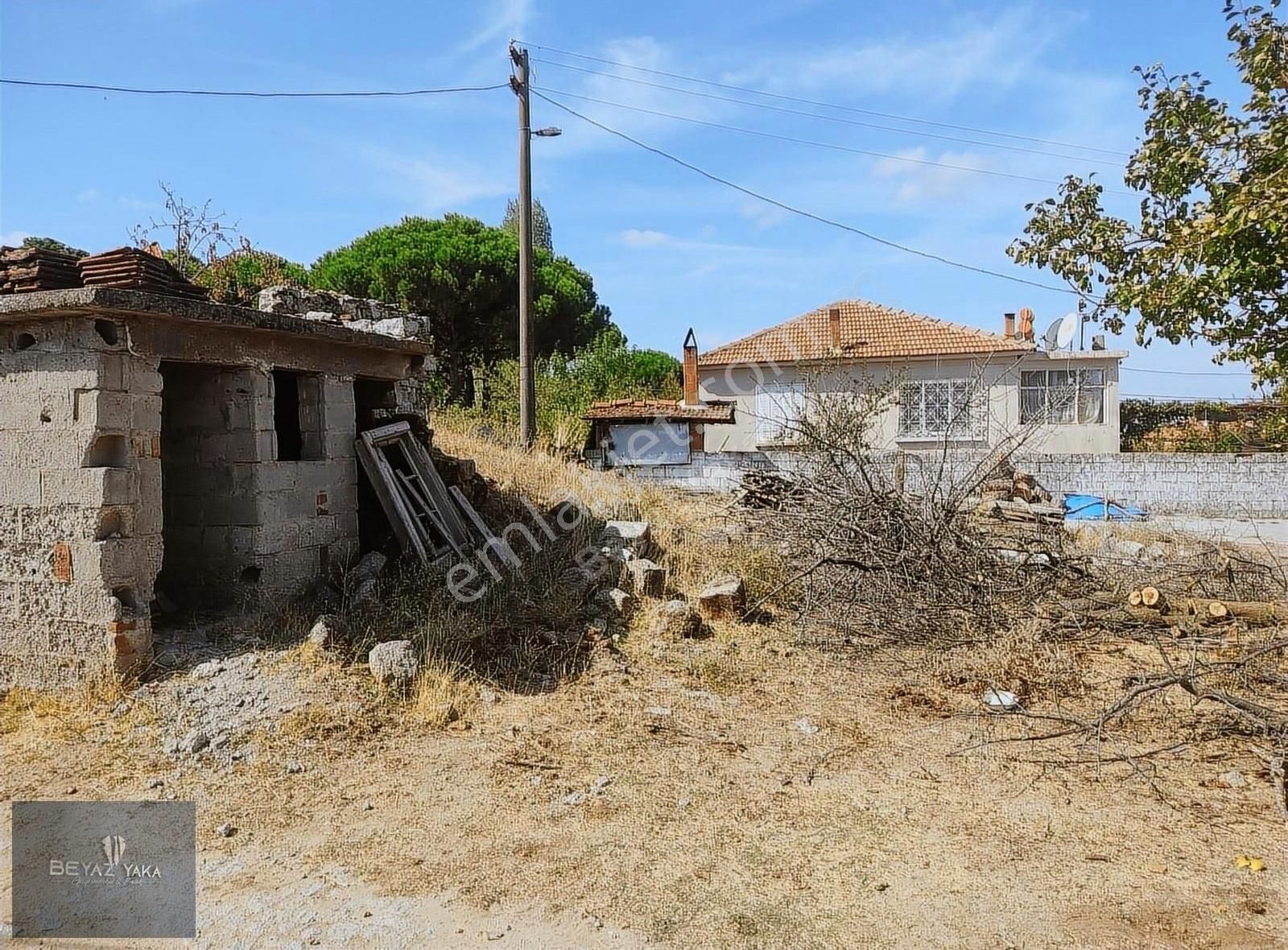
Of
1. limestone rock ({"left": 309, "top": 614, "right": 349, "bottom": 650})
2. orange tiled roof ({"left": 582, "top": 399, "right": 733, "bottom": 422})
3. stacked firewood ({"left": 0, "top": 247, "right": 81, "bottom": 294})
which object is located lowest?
limestone rock ({"left": 309, "top": 614, "right": 349, "bottom": 650})

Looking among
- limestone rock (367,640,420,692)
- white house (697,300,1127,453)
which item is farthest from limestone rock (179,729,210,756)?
white house (697,300,1127,453)

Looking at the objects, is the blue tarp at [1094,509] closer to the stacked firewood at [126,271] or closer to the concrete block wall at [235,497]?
the concrete block wall at [235,497]

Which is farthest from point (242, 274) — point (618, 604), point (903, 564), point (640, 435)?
point (903, 564)

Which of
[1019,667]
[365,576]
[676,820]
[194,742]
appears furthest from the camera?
[365,576]

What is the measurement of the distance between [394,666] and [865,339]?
1672cm

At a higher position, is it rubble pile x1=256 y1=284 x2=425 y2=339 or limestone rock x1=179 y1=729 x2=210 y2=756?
rubble pile x1=256 y1=284 x2=425 y2=339

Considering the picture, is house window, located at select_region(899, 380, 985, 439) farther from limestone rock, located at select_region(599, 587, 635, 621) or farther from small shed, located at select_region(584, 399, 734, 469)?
limestone rock, located at select_region(599, 587, 635, 621)

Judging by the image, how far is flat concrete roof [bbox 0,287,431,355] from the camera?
17.3 feet

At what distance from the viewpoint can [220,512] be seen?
6812mm

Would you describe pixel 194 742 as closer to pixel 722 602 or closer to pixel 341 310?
pixel 722 602

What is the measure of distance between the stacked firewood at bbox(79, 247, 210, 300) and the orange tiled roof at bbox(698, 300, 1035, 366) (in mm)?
14061

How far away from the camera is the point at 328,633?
605 cm

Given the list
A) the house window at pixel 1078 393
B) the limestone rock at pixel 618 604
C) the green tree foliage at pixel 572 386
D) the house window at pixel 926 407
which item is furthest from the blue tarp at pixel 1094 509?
the limestone rock at pixel 618 604

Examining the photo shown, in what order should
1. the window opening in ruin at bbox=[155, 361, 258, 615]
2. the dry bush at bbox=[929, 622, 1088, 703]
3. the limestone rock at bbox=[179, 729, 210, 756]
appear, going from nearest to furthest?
the limestone rock at bbox=[179, 729, 210, 756] → the dry bush at bbox=[929, 622, 1088, 703] → the window opening in ruin at bbox=[155, 361, 258, 615]
